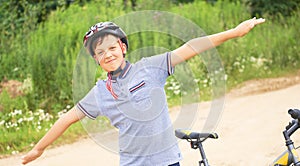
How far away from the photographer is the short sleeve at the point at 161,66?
10.4ft

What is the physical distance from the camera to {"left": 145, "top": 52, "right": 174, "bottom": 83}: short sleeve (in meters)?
3.16

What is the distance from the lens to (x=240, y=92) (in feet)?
27.6

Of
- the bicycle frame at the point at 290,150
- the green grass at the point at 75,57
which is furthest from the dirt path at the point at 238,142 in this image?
the bicycle frame at the point at 290,150

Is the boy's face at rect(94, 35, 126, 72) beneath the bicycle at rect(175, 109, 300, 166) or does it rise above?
above

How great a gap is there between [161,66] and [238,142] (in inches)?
127

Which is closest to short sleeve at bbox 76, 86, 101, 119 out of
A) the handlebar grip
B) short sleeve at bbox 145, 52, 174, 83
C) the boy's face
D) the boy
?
the boy

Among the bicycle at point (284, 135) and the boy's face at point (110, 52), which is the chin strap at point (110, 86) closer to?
the boy's face at point (110, 52)

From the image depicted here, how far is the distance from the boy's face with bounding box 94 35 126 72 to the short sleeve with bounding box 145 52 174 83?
14cm

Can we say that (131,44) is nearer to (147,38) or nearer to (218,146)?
(147,38)

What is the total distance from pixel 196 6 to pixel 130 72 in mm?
7388

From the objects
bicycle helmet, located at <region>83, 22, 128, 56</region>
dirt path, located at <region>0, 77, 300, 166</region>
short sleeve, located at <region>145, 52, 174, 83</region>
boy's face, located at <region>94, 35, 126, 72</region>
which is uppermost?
bicycle helmet, located at <region>83, 22, 128, 56</region>

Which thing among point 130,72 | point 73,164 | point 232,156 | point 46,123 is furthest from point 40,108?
point 130,72

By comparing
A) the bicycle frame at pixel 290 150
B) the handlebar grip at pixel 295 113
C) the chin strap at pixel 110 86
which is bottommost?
the bicycle frame at pixel 290 150

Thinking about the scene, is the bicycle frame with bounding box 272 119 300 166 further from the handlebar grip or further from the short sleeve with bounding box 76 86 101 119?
the short sleeve with bounding box 76 86 101 119
